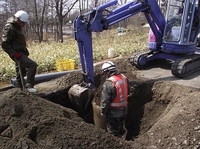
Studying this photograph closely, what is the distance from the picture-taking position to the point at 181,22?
7.03 metres

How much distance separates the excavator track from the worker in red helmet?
110 inches

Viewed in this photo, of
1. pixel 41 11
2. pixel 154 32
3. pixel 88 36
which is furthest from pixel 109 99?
pixel 41 11

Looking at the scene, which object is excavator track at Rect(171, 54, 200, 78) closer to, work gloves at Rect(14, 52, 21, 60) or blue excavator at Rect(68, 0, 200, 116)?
blue excavator at Rect(68, 0, 200, 116)

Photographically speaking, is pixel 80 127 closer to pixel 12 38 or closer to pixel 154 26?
pixel 12 38

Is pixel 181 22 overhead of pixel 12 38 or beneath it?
overhead

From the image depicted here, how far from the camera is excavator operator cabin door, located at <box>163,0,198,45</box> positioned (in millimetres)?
6895

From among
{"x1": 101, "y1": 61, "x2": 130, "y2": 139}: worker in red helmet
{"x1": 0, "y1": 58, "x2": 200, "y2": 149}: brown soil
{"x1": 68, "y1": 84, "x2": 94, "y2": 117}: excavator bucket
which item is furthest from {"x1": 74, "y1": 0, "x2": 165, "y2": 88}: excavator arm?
{"x1": 101, "y1": 61, "x2": 130, "y2": 139}: worker in red helmet

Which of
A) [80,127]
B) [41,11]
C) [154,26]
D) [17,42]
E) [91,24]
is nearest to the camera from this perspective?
[80,127]

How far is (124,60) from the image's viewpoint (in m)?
8.73

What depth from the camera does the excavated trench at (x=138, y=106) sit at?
222 inches

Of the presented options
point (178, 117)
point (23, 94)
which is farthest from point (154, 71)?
point (23, 94)

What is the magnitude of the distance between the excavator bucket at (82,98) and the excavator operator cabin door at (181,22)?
3624 mm

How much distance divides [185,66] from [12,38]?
16.4 ft

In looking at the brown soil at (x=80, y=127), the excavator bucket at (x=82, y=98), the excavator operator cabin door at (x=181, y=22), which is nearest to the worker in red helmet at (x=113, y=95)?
the brown soil at (x=80, y=127)
